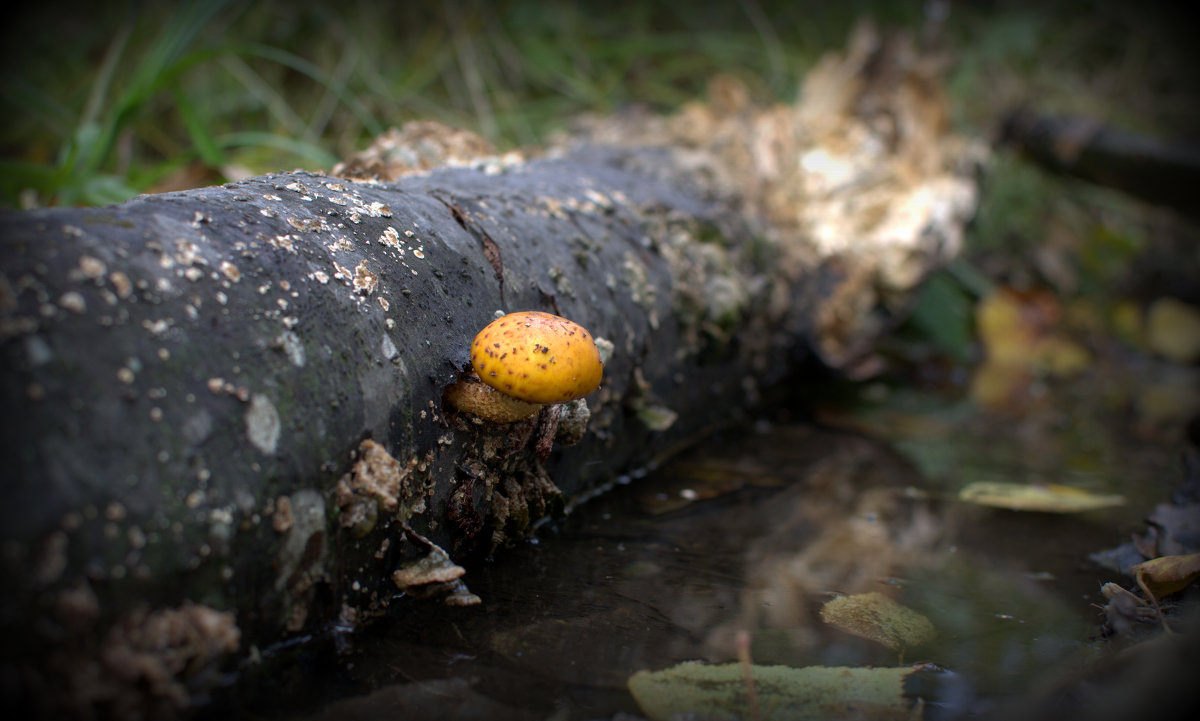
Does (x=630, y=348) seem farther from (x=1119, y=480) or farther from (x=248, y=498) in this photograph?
(x=1119, y=480)

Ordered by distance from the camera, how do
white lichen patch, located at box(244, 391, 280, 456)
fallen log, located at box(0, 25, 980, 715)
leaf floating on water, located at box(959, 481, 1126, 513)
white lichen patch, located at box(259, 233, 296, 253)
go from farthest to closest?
leaf floating on water, located at box(959, 481, 1126, 513), white lichen patch, located at box(259, 233, 296, 253), white lichen patch, located at box(244, 391, 280, 456), fallen log, located at box(0, 25, 980, 715)

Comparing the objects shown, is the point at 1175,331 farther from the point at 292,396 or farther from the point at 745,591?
the point at 292,396

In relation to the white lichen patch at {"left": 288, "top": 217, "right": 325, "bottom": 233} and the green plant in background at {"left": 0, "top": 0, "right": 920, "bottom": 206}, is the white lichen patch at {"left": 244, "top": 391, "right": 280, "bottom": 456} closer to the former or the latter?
the white lichen patch at {"left": 288, "top": 217, "right": 325, "bottom": 233}

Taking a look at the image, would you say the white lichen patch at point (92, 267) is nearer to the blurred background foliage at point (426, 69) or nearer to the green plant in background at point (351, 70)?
the blurred background foliage at point (426, 69)

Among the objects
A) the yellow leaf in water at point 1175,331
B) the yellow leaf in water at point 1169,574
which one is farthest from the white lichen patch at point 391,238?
the yellow leaf in water at point 1175,331

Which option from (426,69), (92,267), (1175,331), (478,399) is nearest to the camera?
(92,267)

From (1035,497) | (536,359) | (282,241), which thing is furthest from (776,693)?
(1035,497)

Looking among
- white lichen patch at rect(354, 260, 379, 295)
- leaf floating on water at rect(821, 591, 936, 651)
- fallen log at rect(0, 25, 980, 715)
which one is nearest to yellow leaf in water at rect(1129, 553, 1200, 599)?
leaf floating on water at rect(821, 591, 936, 651)
